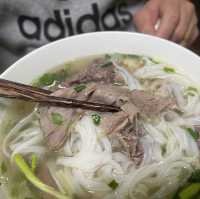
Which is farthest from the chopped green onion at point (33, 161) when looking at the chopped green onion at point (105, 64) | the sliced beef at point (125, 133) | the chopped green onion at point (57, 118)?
the chopped green onion at point (105, 64)

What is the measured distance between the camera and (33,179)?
4.07 feet

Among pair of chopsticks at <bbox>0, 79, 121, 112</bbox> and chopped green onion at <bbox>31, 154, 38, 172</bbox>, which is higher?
pair of chopsticks at <bbox>0, 79, 121, 112</bbox>

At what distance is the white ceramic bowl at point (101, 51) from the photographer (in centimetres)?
143

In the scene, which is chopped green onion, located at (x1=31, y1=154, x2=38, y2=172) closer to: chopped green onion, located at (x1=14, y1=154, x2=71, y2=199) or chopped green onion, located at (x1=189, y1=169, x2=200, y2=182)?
chopped green onion, located at (x1=14, y1=154, x2=71, y2=199)

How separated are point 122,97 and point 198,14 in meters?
1.27

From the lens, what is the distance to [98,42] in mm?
1515

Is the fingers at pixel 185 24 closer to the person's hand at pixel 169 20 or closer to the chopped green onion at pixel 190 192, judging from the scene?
the person's hand at pixel 169 20

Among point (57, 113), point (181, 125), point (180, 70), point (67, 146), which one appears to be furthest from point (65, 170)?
point (180, 70)

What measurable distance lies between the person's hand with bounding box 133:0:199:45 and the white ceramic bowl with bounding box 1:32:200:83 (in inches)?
7.2

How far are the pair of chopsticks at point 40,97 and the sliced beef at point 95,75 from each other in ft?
0.46

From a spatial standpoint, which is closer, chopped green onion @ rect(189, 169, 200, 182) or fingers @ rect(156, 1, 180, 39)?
chopped green onion @ rect(189, 169, 200, 182)

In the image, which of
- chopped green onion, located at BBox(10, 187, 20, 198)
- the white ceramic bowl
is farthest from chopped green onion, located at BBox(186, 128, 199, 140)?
chopped green onion, located at BBox(10, 187, 20, 198)

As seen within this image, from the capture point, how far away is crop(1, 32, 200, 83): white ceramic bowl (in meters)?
1.43

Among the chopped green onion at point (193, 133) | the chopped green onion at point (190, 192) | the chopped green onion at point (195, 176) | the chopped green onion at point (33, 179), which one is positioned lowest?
the chopped green onion at point (190, 192)
